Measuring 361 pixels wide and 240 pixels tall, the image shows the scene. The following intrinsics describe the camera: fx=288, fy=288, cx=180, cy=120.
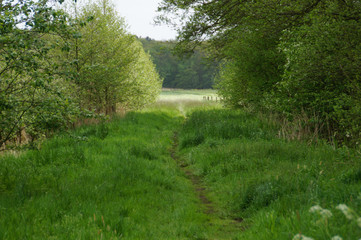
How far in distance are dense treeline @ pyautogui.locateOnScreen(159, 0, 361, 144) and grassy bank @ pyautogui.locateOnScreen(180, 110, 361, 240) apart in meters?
1.46

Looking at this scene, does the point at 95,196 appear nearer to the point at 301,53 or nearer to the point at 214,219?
the point at 214,219

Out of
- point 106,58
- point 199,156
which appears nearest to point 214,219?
point 199,156

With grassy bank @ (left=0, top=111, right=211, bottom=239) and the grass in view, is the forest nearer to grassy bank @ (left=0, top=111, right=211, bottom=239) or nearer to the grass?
grassy bank @ (left=0, top=111, right=211, bottom=239)

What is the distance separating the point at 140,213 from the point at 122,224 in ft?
2.30

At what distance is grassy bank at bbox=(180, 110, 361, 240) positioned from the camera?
4.17m

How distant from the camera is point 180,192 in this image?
809cm

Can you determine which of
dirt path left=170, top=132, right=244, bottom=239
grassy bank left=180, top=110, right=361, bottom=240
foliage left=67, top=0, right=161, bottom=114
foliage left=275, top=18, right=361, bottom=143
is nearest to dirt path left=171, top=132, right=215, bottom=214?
dirt path left=170, top=132, right=244, bottom=239

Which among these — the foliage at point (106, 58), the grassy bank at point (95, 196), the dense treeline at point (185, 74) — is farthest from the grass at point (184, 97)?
the dense treeline at point (185, 74)

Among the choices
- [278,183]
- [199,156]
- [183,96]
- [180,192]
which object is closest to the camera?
[278,183]

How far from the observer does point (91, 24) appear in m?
19.5

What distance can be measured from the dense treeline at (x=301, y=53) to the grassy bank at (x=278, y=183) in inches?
57.5

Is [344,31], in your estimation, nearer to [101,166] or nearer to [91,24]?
[101,166]

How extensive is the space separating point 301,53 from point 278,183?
5538mm

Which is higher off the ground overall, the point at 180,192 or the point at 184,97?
the point at 184,97
